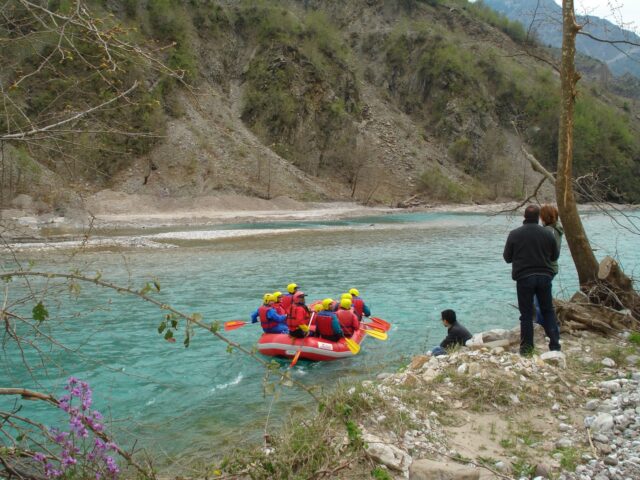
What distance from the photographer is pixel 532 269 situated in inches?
233

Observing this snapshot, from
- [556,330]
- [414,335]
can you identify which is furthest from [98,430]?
Result: [414,335]

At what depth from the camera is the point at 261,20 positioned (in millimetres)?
68688

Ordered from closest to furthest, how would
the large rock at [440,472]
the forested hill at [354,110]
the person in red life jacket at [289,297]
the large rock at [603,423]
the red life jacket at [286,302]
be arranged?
the large rock at [440,472] < the large rock at [603,423] < the person in red life jacket at [289,297] < the red life jacket at [286,302] < the forested hill at [354,110]

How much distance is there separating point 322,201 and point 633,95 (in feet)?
327

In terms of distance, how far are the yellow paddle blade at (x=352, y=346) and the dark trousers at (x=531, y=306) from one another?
317 cm

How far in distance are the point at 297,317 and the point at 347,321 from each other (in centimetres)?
92

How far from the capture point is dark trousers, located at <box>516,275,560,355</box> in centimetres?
594

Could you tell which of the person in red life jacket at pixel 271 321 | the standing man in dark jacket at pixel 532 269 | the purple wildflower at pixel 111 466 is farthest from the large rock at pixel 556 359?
the person in red life jacket at pixel 271 321

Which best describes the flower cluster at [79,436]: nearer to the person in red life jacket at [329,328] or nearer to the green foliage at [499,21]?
the person in red life jacket at [329,328]

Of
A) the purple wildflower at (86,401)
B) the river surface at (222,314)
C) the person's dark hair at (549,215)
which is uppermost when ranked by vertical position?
the person's dark hair at (549,215)

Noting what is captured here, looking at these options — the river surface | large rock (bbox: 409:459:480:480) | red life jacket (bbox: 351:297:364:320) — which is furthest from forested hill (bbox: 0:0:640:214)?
large rock (bbox: 409:459:480:480)

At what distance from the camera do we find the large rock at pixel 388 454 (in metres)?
3.58

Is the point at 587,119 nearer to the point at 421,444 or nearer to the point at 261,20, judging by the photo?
the point at 261,20

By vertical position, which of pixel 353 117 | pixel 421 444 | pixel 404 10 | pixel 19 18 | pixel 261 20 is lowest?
pixel 421 444
